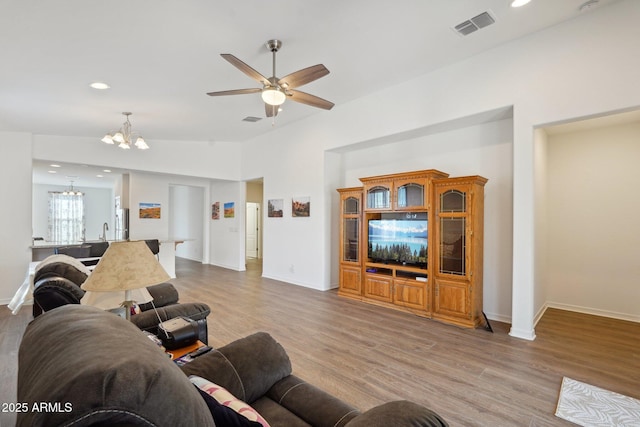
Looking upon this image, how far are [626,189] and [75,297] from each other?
663cm

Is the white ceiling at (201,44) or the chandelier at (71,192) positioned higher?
the white ceiling at (201,44)

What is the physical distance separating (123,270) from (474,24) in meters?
4.00

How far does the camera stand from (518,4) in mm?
2965

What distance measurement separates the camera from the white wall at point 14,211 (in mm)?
5133

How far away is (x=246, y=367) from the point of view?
1.57 m

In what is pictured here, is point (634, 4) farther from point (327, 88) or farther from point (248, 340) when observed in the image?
point (248, 340)

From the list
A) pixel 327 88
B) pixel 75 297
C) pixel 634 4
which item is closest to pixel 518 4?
pixel 634 4

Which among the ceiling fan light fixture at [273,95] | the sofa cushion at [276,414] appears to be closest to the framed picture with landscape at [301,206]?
the ceiling fan light fixture at [273,95]

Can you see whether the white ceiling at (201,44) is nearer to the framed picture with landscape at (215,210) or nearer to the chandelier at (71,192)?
the framed picture with landscape at (215,210)

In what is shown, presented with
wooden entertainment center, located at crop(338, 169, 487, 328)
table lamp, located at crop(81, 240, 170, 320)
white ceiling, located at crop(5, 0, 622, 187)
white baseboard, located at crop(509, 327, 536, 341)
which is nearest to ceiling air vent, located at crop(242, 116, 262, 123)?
white ceiling, located at crop(5, 0, 622, 187)

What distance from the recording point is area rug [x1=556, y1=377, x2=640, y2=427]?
7.18 feet

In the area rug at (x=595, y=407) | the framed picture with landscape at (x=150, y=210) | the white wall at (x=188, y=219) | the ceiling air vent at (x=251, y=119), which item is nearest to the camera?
the area rug at (x=595, y=407)

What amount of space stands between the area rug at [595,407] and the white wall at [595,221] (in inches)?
105

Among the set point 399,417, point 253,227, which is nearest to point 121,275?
point 399,417
